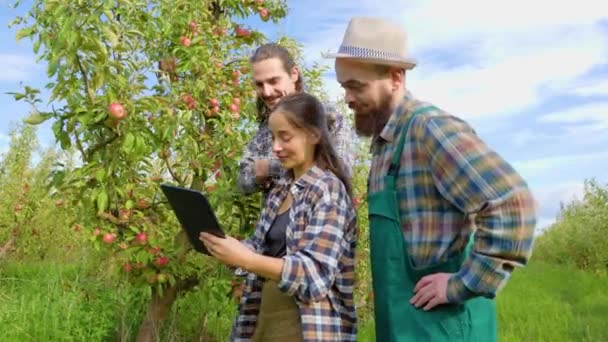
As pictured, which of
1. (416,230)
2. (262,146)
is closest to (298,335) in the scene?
(416,230)

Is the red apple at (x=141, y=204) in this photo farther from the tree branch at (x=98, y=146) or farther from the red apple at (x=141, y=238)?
the tree branch at (x=98, y=146)

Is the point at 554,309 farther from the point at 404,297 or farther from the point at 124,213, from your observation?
the point at 404,297

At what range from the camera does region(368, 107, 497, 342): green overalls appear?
1.94m

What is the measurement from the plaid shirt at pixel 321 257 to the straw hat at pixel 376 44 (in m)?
0.43

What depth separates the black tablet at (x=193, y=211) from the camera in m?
2.22

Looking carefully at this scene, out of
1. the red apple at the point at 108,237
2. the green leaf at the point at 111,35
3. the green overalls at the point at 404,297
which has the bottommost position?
the green overalls at the point at 404,297

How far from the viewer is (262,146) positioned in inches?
132

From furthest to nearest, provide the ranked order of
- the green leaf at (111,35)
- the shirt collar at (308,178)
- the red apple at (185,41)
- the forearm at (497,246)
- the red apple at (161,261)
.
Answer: the red apple at (185,41) → the red apple at (161,261) → the green leaf at (111,35) → the shirt collar at (308,178) → the forearm at (497,246)

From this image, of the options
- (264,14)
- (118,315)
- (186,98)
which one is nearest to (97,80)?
(186,98)

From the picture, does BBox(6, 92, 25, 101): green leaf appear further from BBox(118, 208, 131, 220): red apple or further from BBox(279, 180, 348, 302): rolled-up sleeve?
BBox(279, 180, 348, 302): rolled-up sleeve

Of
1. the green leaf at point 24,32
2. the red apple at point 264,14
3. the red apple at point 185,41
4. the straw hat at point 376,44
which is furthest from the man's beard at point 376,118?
the red apple at point 264,14

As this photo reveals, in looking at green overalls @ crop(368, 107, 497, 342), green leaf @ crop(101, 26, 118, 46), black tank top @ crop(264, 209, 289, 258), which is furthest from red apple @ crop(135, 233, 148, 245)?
green overalls @ crop(368, 107, 497, 342)

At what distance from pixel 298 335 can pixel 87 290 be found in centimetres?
508

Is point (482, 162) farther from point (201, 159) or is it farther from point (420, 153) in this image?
point (201, 159)
